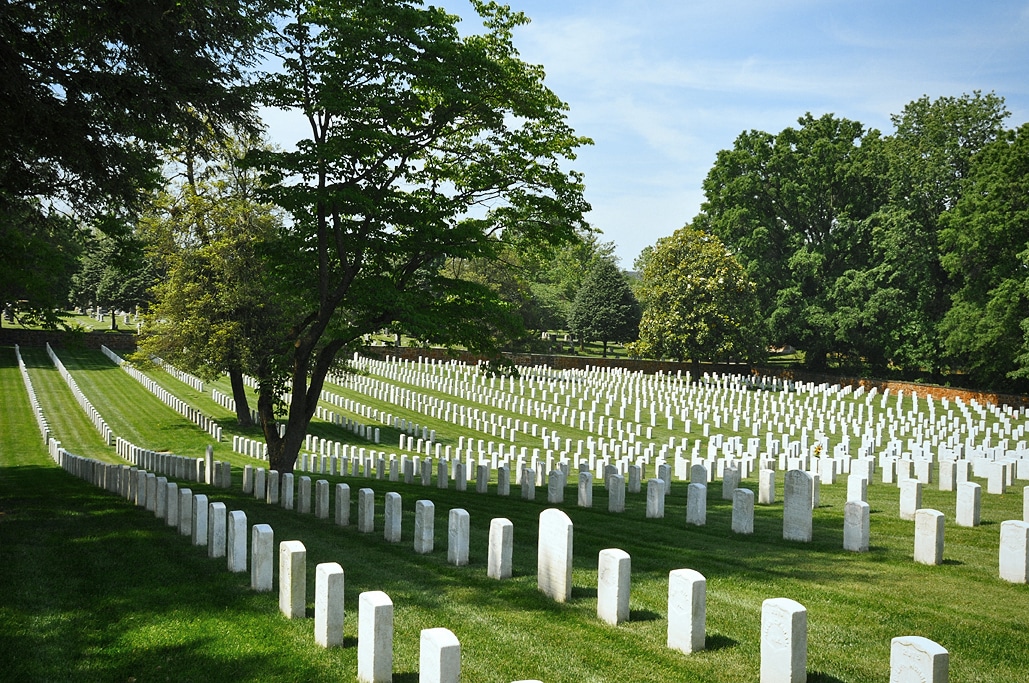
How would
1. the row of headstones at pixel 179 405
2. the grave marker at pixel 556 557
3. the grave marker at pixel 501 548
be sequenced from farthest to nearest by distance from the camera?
1. the row of headstones at pixel 179 405
2. the grave marker at pixel 501 548
3. the grave marker at pixel 556 557

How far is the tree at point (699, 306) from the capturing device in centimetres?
5138

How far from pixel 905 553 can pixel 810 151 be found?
51.8 meters

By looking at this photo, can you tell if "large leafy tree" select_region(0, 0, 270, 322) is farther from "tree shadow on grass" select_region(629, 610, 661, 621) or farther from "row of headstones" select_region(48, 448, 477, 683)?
"tree shadow on grass" select_region(629, 610, 661, 621)

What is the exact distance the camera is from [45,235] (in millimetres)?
14570

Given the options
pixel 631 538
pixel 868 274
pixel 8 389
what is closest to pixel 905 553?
pixel 631 538

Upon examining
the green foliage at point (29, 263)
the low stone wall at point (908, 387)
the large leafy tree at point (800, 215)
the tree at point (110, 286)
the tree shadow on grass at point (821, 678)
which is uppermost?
the large leafy tree at point (800, 215)

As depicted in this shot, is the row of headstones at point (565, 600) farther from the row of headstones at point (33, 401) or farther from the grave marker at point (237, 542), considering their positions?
the row of headstones at point (33, 401)

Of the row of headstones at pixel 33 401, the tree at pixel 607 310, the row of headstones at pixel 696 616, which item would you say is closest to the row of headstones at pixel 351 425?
the row of headstones at pixel 33 401

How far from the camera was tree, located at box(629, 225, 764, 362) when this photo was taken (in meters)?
51.4

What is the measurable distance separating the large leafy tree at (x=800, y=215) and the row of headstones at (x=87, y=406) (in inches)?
1576

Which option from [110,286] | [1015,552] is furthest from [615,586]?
[110,286]

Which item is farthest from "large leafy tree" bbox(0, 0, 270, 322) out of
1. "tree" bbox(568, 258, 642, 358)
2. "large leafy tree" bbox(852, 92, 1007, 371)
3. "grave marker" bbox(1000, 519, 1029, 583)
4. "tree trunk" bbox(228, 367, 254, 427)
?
"tree" bbox(568, 258, 642, 358)

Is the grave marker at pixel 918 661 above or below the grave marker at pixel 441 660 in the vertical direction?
above

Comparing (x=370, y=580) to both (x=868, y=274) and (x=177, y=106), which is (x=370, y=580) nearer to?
(x=177, y=106)
